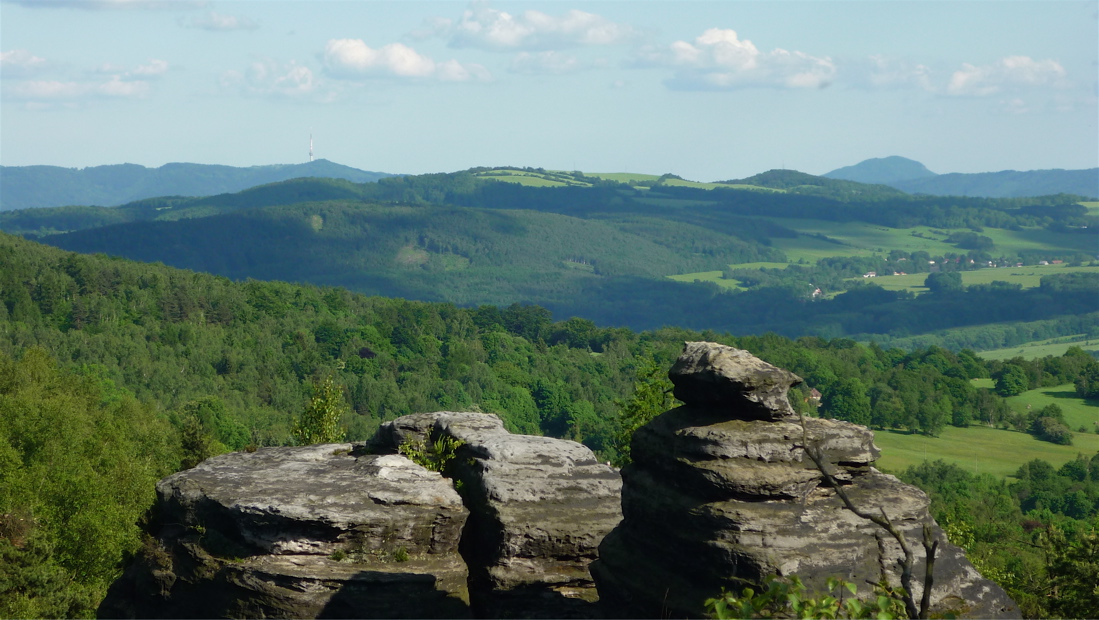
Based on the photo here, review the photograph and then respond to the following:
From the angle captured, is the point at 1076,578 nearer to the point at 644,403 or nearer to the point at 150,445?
the point at 644,403

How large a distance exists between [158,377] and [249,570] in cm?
15152

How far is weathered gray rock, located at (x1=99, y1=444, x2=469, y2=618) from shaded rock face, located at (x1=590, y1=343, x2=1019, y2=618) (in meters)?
7.50

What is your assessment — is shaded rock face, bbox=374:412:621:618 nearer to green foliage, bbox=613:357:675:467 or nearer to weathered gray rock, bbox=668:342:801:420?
weathered gray rock, bbox=668:342:801:420

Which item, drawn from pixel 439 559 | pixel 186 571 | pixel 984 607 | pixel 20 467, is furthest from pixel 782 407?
pixel 20 467

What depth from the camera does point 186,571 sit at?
35.3m

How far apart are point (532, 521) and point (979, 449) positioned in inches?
6223

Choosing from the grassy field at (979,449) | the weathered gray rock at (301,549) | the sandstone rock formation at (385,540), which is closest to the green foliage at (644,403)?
the sandstone rock formation at (385,540)

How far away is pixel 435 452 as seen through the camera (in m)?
40.5

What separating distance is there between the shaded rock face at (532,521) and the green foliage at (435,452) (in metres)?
0.38

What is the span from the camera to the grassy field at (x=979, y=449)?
16162cm

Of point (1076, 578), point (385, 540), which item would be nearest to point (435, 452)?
point (385, 540)

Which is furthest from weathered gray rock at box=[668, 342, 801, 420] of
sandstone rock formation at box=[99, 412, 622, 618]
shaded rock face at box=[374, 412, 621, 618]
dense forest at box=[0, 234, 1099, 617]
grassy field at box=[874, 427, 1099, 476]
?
grassy field at box=[874, 427, 1099, 476]

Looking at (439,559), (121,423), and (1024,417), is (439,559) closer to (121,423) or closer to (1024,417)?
(121,423)

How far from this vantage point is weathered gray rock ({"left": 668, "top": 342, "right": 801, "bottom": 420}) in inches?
1090
